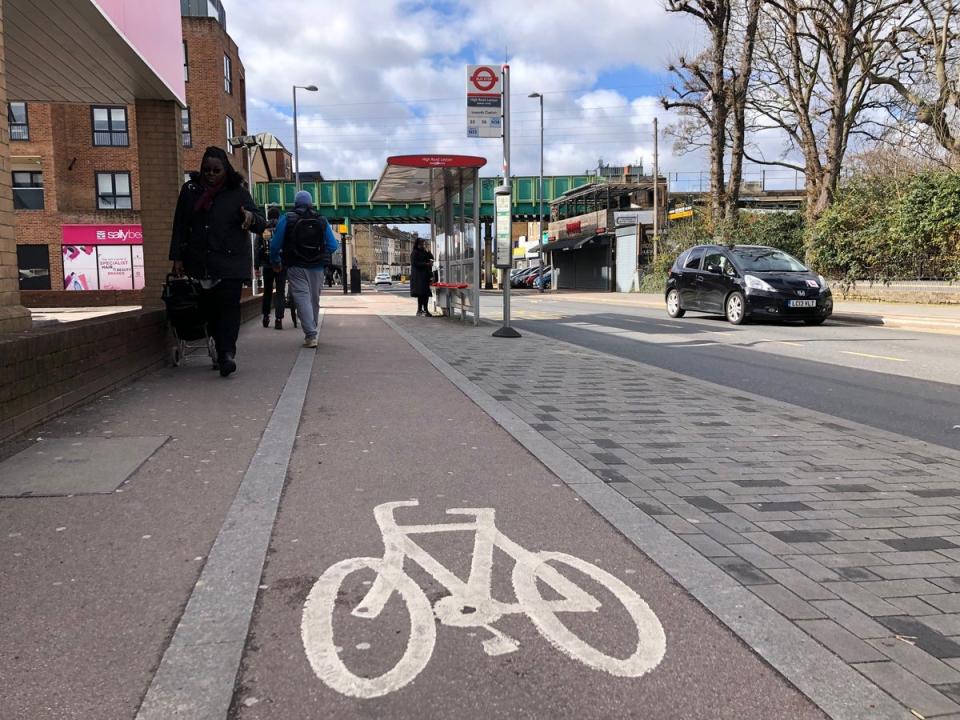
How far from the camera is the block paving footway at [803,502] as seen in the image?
102 inches

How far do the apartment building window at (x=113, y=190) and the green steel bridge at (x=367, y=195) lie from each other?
7346 mm

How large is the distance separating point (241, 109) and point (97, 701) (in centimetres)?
5165

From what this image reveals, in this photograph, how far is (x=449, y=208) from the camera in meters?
16.9

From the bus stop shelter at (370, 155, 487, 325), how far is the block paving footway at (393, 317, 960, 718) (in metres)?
6.93

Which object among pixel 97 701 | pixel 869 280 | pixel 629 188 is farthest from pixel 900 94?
pixel 97 701

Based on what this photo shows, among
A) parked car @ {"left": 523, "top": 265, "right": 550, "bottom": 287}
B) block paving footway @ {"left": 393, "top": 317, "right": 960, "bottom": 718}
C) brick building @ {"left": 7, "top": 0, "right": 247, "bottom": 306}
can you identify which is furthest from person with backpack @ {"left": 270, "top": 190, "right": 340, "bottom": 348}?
parked car @ {"left": 523, "top": 265, "right": 550, "bottom": 287}

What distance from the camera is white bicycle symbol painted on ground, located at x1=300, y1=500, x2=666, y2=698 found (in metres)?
2.35

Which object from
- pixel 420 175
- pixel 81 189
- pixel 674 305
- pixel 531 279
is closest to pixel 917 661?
pixel 420 175

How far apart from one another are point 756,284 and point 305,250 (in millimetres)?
9943

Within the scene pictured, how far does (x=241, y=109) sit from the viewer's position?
160 ft

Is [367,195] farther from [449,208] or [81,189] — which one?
[449,208]

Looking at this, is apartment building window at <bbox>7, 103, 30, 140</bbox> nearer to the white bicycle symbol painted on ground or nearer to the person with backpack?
the person with backpack

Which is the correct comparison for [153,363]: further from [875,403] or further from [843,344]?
[843,344]

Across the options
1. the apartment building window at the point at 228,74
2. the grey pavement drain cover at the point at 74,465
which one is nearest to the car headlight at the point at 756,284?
the grey pavement drain cover at the point at 74,465
